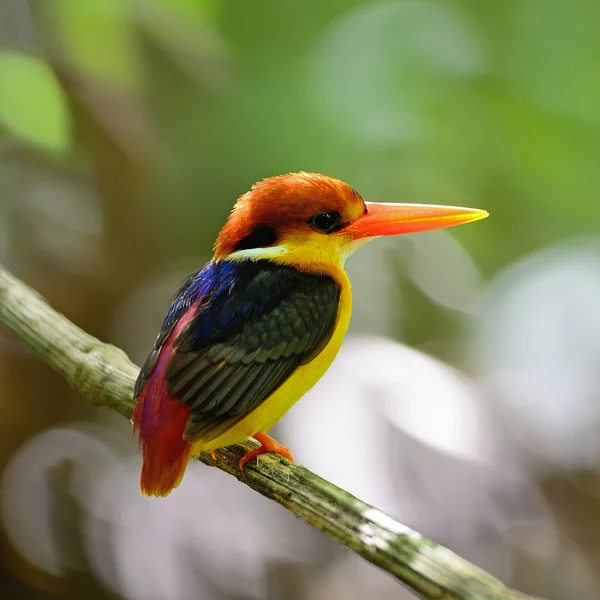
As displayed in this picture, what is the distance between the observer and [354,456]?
2225 millimetres

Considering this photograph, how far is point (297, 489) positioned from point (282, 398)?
26 cm

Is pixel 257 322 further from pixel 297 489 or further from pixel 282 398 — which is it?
pixel 297 489

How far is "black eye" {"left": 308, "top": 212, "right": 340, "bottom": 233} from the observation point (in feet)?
5.04

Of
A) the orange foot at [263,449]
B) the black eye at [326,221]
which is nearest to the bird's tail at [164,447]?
the orange foot at [263,449]

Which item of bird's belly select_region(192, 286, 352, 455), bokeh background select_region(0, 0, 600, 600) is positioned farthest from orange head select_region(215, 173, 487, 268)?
bokeh background select_region(0, 0, 600, 600)

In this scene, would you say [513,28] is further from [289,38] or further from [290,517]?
[290,517]

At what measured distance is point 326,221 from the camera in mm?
1551

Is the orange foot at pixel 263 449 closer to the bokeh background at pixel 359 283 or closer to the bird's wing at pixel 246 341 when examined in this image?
the bird's wing at pixel 246 341

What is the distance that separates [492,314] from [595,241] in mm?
403

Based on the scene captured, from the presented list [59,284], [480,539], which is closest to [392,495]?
[480,539]

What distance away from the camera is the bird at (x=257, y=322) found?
4.30ft

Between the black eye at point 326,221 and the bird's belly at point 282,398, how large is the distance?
0.14 meters

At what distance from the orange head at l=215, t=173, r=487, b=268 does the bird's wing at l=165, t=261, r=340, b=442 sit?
5 centimetres

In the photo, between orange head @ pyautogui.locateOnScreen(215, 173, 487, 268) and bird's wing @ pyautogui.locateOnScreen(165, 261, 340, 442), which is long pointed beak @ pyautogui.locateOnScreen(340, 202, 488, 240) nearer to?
orange head @ pyautogui.locateOnScreen(215, 173, 487, 268)
